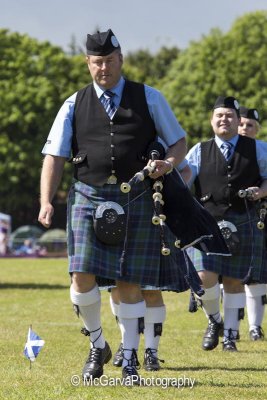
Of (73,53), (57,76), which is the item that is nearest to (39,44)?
(57,76)

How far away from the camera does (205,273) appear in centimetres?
850

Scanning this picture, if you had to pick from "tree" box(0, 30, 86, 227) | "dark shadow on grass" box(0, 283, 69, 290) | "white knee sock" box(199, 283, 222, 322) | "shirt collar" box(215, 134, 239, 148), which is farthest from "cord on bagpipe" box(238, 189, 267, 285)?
"tree" box(0, 30, 86, 227)

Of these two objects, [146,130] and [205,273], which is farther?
[205,273]

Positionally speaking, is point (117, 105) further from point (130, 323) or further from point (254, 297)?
point (254, 297)

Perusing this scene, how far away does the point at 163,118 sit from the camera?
6.31 m

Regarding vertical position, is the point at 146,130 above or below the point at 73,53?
below

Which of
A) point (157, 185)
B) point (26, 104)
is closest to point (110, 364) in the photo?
point (157, 185)

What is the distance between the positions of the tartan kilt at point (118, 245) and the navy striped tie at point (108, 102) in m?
0.44

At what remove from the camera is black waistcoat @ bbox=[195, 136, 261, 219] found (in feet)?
28.2

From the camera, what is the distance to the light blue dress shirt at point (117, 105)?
6309 mm

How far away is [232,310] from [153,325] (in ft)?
5.30

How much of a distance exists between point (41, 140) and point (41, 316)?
110ft

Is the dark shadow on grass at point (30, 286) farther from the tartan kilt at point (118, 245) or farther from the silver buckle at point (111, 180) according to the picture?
the silver buckle at point (111, 180)

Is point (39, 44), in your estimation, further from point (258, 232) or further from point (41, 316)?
point (258, 232)
